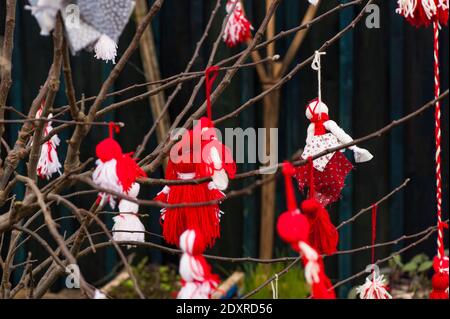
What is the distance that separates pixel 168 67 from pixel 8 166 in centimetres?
187

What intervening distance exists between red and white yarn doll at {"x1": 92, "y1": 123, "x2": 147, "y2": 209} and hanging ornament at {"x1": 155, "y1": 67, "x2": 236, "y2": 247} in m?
0.14

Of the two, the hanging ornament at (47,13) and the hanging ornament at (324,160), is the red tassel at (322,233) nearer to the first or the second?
the hanging ornament at (324,160)

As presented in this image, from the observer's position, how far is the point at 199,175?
1.38m

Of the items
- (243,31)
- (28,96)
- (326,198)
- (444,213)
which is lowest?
(444,213)

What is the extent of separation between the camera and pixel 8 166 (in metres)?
1.42

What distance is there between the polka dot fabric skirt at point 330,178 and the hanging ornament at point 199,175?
229 millimetres

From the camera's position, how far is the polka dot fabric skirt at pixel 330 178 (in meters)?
1.56

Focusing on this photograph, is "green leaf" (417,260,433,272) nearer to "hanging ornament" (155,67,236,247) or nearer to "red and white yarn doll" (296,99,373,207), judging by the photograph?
"red and white yarn doll" (296,99,373,207)

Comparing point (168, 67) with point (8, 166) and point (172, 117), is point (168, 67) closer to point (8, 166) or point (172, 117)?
point (172, 117)

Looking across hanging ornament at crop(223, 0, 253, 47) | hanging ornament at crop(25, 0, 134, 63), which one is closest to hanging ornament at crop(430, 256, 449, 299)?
hanging ornament at crop(25, 0, 134, 63)

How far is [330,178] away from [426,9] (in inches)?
15.5

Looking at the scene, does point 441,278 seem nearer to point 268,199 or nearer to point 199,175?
point 199,175

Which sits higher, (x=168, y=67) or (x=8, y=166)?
(x=168, y=67)
